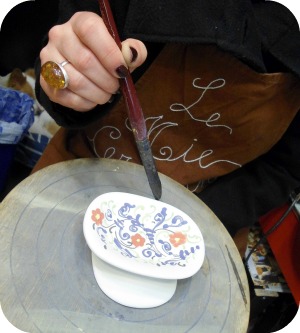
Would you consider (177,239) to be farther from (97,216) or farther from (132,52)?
(132,52)

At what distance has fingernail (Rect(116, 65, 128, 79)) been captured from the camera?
0.55m

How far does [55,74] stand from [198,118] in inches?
13.5

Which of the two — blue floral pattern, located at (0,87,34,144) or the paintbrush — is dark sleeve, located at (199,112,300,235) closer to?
the paintbrush

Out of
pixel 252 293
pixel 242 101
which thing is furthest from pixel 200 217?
pixel 252 293

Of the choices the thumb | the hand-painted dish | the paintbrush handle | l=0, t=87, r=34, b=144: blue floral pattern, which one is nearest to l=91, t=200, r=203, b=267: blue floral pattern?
the hand-painted dish

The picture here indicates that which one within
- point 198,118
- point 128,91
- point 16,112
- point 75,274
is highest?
point 128,91

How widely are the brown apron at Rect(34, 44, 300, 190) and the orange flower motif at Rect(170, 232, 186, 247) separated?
21cm

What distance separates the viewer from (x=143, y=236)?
67cm

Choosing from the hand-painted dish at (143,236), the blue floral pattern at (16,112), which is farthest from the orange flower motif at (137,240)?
the blue floral pattern at (16,112)

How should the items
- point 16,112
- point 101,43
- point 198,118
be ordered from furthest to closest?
point 16,112
point 198,118
point 101,43

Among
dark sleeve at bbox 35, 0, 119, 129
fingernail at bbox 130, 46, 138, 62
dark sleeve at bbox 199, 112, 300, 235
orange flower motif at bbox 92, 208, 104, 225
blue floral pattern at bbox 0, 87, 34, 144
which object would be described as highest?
fingernail at bbox 130, 46, 138, 62

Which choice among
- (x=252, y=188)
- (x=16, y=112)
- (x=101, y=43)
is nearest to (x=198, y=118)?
(x=252, y=188)

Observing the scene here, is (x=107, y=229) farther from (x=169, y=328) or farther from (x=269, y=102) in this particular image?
(x=269, y=102)

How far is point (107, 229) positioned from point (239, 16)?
0.42 meters
